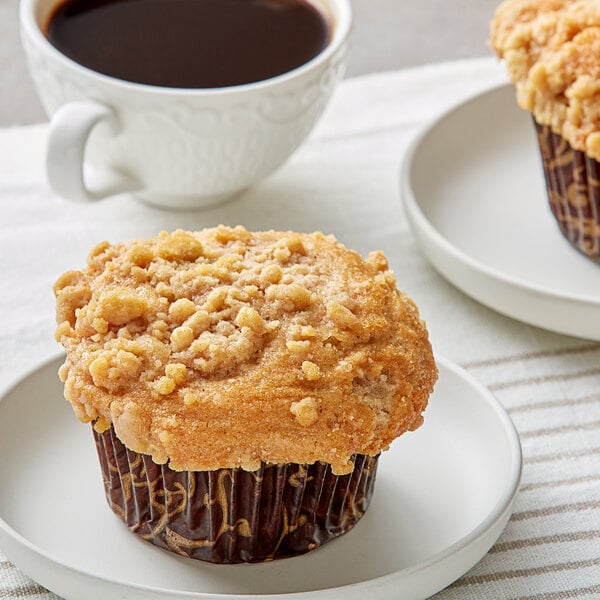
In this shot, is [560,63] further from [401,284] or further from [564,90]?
[401,284]

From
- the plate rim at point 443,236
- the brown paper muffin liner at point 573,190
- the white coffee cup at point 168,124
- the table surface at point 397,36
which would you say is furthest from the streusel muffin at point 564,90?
the table surface at point 397,36

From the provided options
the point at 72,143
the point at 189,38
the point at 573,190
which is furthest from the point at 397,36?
the point at 72,143

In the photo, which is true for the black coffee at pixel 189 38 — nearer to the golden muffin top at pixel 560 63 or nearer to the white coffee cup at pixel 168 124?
the white coffee cup at pixel 168 124

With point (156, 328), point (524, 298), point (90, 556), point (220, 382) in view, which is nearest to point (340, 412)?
point (220, 382)

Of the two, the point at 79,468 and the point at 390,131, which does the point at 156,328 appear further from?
the point at 390,131

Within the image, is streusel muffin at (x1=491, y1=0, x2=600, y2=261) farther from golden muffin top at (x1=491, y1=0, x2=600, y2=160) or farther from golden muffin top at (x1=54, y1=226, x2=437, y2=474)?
golden muffin top at (x1=54, y1=226, x2=437, y2=474)

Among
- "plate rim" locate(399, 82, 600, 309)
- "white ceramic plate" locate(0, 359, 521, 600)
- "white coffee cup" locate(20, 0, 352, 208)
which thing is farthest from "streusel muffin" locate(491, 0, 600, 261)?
"white ceramic plate" locate(0, 359, 521, 600)

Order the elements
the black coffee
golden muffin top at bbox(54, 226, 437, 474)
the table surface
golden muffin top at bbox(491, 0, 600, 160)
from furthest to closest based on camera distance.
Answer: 1. the table surface
2. the black coffee
3. golden muffin top at bbox(491, 0, 600, 160)
4. golden muffin top at bbox(54, 226, 437, 474)
